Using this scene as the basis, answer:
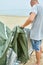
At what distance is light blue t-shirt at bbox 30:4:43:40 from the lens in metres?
2.65

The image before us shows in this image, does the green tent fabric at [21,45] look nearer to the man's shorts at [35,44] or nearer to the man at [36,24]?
the man at [36,24]

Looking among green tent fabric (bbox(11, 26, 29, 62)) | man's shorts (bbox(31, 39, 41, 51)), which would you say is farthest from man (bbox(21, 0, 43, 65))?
green tent fabric (bbox(11, 26, 29, 62))

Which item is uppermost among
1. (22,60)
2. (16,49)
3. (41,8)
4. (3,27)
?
(41,8)

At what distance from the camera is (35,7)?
2.63m

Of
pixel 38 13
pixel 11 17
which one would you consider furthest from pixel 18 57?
pixel 11 17

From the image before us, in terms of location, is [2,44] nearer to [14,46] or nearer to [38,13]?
[14,46]

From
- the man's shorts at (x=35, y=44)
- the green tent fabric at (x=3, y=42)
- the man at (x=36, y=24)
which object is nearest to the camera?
the green tent fabric at (x=3, y=42)

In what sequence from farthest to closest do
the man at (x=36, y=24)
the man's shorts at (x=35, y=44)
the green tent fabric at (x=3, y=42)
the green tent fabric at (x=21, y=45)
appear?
the man's shorts at (x=35, y=44), the man at (x=36, y=24), the green tent fabric at (x=21, y=45), the green tent fabric at (x=3, y=42)

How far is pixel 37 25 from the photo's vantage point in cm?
275

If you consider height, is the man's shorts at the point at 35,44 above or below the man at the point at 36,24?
below

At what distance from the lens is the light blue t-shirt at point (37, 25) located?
104 inches

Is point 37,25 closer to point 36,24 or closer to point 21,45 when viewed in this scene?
point 36,24

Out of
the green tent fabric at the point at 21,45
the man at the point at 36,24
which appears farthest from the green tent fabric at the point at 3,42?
the man at the point at 36,24

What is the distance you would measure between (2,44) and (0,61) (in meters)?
0.23
